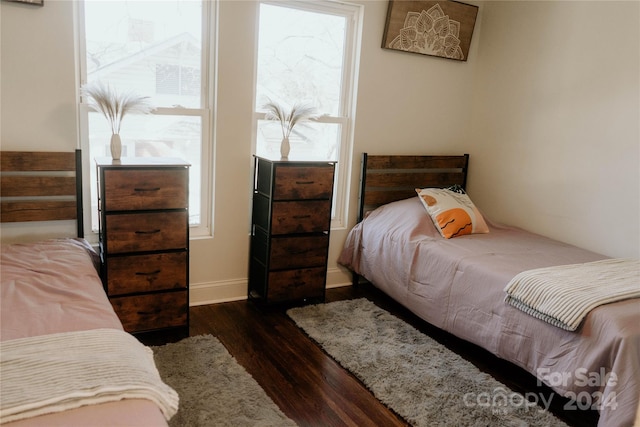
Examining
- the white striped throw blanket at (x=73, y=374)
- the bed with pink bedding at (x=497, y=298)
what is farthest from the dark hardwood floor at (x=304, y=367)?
the white striped throw blanket at (x=73, y=374)

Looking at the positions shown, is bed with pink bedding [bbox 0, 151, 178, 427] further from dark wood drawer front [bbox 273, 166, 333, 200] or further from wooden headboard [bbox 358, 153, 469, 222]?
wooden headboard [bbox 358, 153, 469, 222]

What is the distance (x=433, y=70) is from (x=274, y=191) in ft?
5.38

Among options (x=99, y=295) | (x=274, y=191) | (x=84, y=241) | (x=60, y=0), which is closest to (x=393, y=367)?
(x=274, y=191)

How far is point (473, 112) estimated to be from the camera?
13.0ft

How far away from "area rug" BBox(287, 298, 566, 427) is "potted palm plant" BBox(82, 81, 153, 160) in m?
1.42

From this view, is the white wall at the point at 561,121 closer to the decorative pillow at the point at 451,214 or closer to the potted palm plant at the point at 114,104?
the decorative pillow at the point at 451,214

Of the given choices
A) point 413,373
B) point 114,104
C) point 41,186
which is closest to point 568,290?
point 413,373

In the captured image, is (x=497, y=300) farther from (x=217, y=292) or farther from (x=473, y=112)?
(x=473, y=112)

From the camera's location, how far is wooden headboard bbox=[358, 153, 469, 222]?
3538mm

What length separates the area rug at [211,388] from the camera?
200cm

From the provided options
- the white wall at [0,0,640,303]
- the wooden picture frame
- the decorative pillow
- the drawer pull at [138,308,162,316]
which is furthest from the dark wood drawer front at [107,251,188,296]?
the wooden picture frame

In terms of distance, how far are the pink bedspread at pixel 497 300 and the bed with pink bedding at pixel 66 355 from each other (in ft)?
5.39

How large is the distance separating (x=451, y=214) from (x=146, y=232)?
6.10 ft

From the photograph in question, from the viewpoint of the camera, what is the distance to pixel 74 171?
2.61 metres
